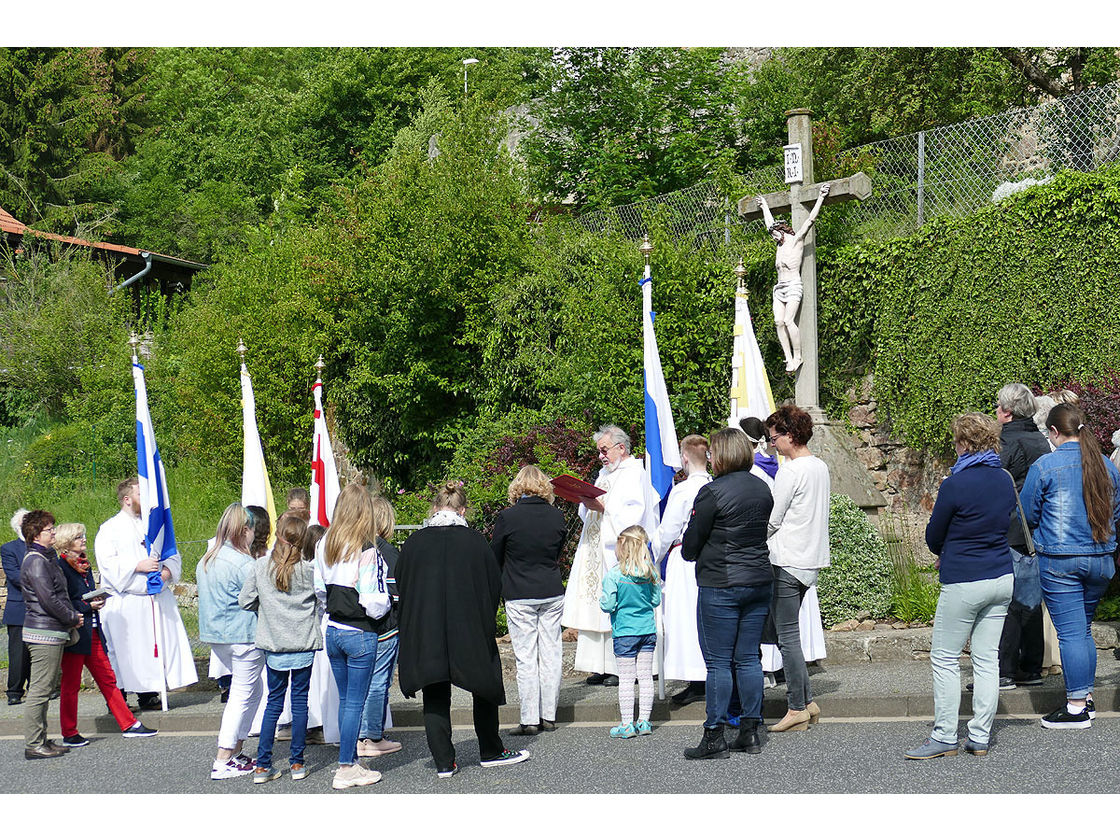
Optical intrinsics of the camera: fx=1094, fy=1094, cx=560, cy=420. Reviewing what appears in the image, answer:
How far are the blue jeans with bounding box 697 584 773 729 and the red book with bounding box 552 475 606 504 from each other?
1.58 metres

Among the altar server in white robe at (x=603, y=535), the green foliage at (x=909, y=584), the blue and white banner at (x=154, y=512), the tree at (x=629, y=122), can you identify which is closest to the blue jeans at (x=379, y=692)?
the altar server in white robe at (x=603, y=535)

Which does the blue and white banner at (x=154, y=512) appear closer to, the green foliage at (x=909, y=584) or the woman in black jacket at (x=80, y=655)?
the woman in black jacket at (x=80, y=655)

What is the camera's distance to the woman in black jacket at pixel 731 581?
647 centimetres

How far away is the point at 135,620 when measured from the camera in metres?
9.02

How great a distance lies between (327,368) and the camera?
62.0 ft

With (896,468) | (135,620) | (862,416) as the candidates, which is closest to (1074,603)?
(896,468)

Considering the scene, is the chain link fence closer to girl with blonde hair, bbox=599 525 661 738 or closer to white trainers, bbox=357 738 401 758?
girl with blonde hair, bbox=599 525 661 738

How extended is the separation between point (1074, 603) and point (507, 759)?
11.9 feet

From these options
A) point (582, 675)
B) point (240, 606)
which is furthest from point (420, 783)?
point (582, 675)

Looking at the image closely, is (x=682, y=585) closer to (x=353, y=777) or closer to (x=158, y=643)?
(x=353, y=777)

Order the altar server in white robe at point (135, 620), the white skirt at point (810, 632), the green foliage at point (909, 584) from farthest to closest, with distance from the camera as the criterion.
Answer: the green foliage at point (909, 584)
the altar server in white robe at point (135, 620)
the white skirt at point (810, 632)

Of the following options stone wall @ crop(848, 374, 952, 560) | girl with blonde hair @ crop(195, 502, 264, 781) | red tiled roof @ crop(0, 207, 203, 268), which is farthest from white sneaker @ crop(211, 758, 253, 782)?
red tiled roof @ crop(0, 207, 203, 268)

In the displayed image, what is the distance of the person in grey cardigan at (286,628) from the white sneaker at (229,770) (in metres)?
0.10

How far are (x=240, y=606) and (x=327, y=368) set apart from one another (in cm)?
1234
